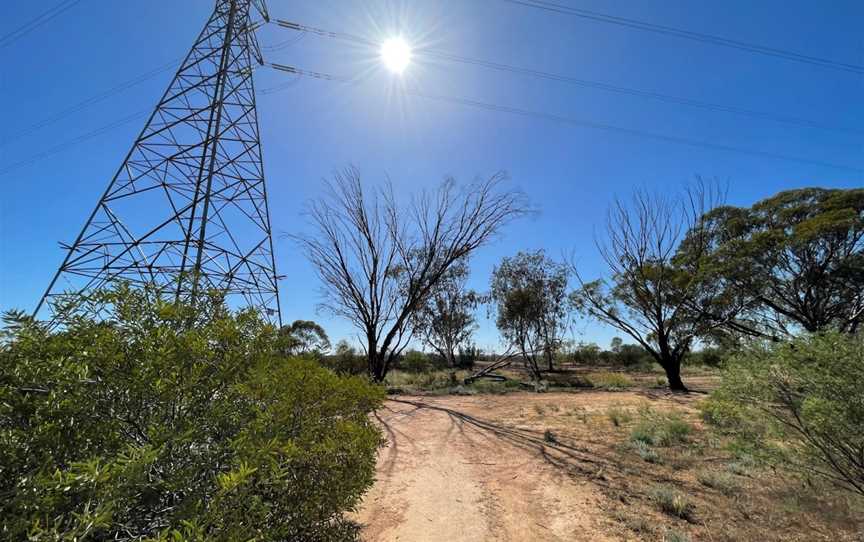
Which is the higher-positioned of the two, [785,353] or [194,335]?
[194,335]

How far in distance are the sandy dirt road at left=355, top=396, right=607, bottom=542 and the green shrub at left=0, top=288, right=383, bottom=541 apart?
73.1 inches

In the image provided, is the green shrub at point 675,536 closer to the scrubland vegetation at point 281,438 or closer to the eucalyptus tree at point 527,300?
the scrubland vegetation at point 281,438

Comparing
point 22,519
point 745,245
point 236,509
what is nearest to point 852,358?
point 236,509

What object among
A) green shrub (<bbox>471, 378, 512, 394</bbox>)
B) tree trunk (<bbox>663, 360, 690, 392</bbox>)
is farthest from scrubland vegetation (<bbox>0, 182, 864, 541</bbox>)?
tree trunk (<bbox>663, 360, 690, 392</bbox>)

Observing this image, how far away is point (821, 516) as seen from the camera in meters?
3.08

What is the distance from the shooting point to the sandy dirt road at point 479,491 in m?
3.16

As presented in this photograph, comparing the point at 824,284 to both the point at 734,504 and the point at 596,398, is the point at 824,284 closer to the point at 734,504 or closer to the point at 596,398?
the point at 596,398

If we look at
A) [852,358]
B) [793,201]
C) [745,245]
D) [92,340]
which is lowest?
[852,358]

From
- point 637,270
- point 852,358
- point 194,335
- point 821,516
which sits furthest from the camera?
point 637,270

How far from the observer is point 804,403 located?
278 centimetres

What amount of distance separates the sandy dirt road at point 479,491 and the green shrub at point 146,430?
6.09 feet

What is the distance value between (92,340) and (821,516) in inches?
218

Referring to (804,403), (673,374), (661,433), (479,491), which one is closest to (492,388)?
(673,374)

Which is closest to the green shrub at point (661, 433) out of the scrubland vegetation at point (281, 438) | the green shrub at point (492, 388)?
the scrubland vegetation at point (281, 438)
